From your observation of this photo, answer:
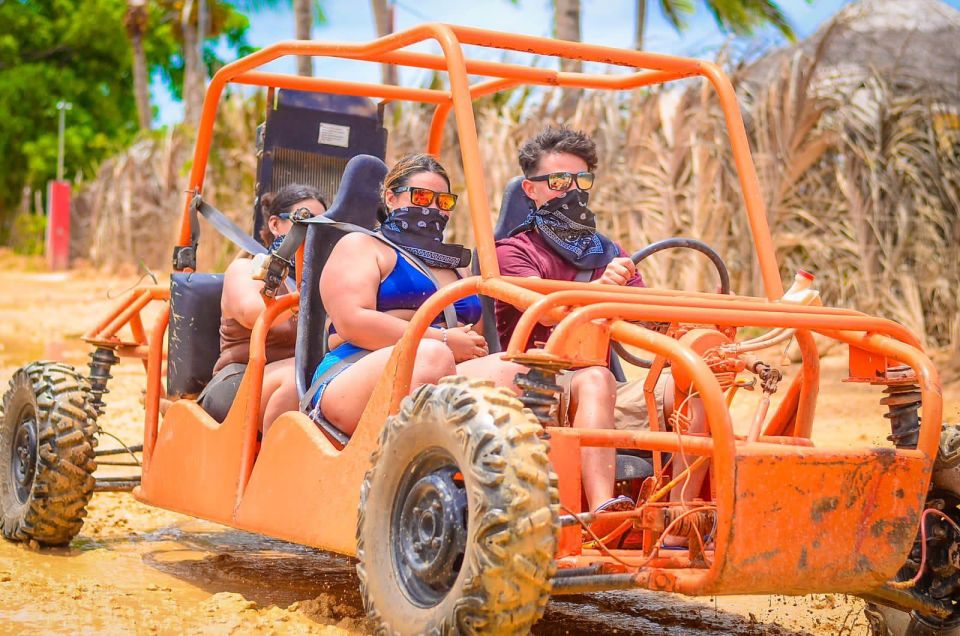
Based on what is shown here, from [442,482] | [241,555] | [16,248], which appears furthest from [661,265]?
[16,248]

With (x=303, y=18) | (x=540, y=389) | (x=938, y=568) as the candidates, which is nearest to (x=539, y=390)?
A: (x=540, y=389)

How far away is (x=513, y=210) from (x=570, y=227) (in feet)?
1.08

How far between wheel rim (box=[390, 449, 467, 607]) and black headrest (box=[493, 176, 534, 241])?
5.69 ft

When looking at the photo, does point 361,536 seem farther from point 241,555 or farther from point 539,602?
point 241,555

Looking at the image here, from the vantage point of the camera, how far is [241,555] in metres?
6.04

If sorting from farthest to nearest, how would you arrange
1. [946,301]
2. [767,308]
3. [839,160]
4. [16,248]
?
1. [16,248]
2. [839,160]
3. [946,301]
4. [767,308]

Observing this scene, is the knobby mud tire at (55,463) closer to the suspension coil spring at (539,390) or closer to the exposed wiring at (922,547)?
the suspension coil spring at (539,390)

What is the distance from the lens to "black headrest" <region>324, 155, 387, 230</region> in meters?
4.89

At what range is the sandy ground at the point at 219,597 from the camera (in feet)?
14.3

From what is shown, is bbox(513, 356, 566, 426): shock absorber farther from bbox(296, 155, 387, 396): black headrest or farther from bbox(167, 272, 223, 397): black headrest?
bbox(167, 272, 223, 397): black headrest

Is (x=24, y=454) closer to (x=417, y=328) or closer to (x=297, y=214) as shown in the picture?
(x=297, y=214)

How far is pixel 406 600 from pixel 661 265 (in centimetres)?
912

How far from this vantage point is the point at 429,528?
349 cm

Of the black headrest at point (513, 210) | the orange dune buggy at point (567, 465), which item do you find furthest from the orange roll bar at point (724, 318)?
the black headrest at point (513, 210)
